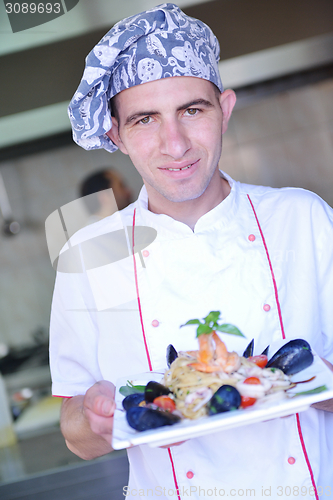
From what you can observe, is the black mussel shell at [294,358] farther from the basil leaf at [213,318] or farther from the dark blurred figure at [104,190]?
the dark blurred figure at [104,190]

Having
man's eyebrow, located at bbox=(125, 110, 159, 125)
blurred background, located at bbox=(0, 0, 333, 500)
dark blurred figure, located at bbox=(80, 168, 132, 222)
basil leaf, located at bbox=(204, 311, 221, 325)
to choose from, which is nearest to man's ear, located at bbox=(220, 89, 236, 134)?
man's eyebrow, located at bbox=(125, 110, 159, 125)

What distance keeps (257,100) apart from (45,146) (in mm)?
1559

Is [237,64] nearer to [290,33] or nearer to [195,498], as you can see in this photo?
[290,33]

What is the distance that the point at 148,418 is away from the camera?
682 millimetres

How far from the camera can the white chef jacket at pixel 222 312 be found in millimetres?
966

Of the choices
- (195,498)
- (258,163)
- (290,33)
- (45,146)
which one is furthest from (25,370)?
(290,33)

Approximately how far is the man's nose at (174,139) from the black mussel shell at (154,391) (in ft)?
1.62

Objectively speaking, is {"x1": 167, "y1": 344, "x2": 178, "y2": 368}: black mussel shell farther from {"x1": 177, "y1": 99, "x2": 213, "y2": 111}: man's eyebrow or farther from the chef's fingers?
{"x1": 177, "y1": 99, "x2": 213, "y2": 111}: man's eyebrow

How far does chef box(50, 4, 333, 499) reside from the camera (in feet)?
3.19

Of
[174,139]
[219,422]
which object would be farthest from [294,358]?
[174,139]

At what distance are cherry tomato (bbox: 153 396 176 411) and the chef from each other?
0.20 metres

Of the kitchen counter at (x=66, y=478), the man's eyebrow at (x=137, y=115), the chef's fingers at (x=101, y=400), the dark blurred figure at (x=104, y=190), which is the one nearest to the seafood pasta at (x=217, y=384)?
the chef's fingers at (x=101, y=400)

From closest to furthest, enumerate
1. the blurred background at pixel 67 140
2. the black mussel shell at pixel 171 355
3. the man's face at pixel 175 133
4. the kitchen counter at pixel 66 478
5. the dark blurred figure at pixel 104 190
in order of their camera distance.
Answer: the black mussel shell at pixel 171 355, the man's face at pixel 175 133, the kitchen counter at pixel 66 478, the blurred background at pixel 67 140, the dark blurred figure at pixel 104 190

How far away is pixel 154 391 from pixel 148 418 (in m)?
0.08
